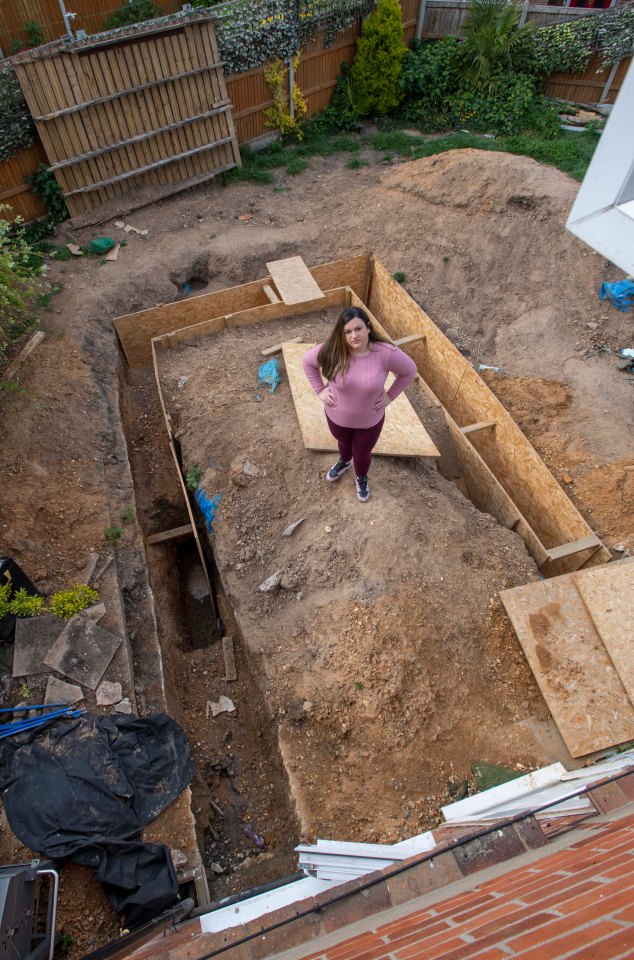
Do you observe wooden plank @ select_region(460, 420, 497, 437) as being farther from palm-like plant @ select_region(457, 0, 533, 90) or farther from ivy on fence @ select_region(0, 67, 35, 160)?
palm-like plant @ select_region(457, 0, 533, 90)

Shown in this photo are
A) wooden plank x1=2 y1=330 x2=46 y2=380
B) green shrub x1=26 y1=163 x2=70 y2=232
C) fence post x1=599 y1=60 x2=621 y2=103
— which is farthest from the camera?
fence post x1=599 y1=60 x2=621 y2=103

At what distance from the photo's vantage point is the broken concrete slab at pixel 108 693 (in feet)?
14.3

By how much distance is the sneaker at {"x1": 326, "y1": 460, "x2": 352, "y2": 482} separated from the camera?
5461 mm

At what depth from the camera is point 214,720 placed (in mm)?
4961

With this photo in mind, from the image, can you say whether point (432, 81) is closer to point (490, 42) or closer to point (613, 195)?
point (490, 42)

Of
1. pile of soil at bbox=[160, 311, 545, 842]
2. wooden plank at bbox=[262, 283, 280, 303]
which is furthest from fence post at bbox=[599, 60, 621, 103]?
pile of soil at bbox=[160, 311, 545, 842]

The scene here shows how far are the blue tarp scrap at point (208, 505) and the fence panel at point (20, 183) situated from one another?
554 centimetres

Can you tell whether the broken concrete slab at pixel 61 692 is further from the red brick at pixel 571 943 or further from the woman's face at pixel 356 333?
the red brick at pixel 571 943

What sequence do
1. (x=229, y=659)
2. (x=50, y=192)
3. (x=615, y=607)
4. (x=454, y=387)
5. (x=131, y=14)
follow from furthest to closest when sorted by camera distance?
(x=131, y=14) < (x=50, y=192) < (x=454, y=387) < (x=229, y=659) < (x=615, y=607)

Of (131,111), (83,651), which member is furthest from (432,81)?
(83,651)

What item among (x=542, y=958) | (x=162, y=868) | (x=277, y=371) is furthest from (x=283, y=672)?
(x=277, y=371)

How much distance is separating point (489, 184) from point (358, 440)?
22.9ft

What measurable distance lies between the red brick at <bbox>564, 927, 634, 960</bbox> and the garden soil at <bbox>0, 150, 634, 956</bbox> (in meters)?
3.08

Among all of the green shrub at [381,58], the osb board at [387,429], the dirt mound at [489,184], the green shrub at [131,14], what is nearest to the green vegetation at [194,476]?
the osb board at [387,429]
